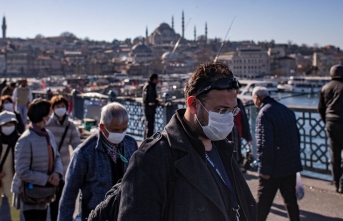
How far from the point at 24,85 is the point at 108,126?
6.17 m

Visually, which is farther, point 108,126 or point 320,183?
point 320,183

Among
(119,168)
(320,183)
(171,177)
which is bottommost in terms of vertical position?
(320,183)

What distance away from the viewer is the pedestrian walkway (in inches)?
161

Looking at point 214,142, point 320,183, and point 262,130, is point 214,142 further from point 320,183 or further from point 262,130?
point 320,183

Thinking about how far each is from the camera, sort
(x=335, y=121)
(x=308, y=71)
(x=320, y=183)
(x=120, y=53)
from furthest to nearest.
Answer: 1. (x=120, y=53)
2. (x=308, y=71)
3. (x=320, y=183)
4. (x=335, y=121)

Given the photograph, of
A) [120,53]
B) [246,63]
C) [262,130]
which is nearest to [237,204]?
[262,130]

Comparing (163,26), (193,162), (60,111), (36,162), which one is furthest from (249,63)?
(193,162)

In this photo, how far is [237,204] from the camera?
1.73 metres

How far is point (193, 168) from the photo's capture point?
1590mm

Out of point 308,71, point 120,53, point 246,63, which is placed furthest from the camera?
point 120,53

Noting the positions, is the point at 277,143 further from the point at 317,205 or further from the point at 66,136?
the point at 66,136

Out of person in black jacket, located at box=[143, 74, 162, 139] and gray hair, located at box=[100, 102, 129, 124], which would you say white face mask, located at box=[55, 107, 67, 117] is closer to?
gray hair, located at box=[100, 102, 129, 124]

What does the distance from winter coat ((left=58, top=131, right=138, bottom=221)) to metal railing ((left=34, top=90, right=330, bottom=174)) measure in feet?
11.0

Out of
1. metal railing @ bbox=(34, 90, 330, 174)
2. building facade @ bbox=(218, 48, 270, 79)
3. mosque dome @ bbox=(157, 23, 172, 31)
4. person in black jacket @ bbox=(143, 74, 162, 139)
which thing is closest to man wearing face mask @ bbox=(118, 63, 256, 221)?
metal railing @ bbox=(34, 90, 330, 174)
